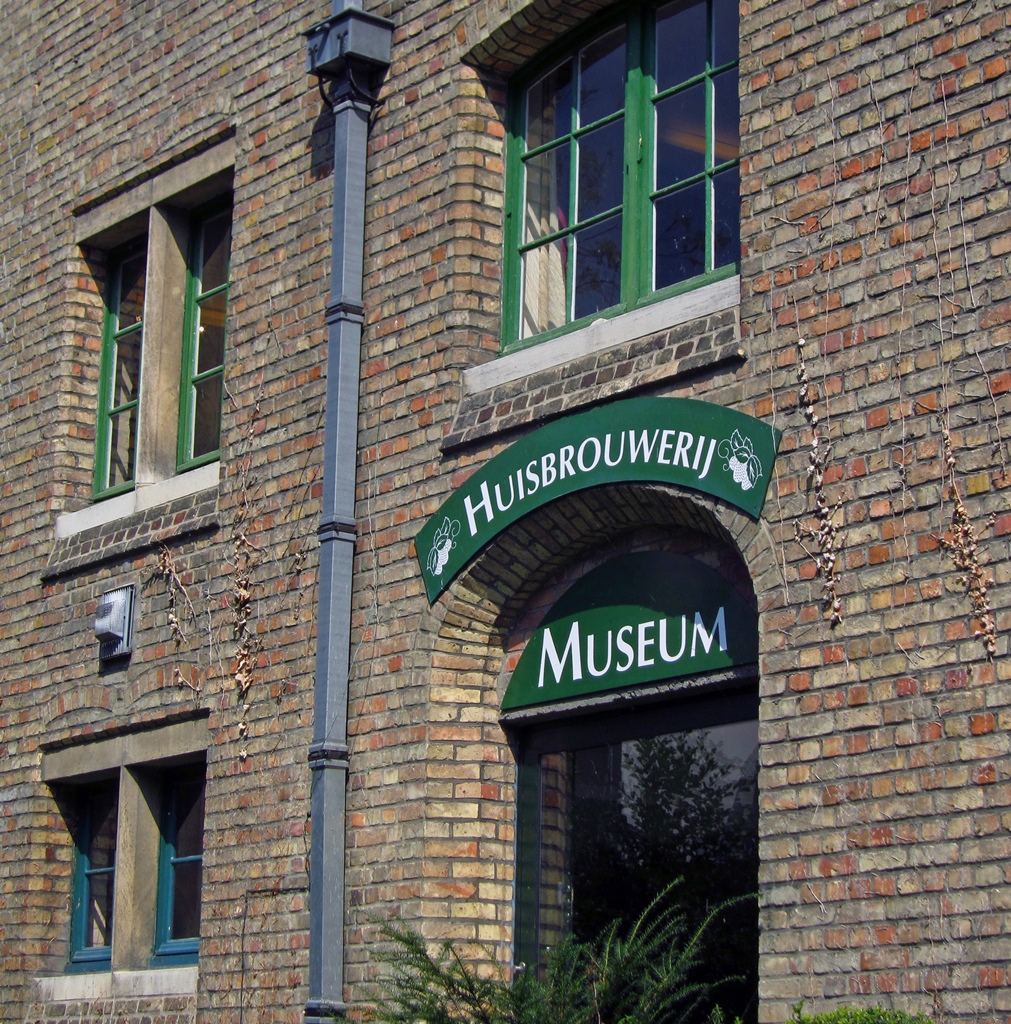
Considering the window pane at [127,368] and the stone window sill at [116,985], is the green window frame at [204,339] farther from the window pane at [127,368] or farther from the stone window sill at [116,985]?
the stone window sill at [116,985]

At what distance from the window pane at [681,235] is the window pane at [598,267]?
24 cm

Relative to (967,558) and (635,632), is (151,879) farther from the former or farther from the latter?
(967,558)

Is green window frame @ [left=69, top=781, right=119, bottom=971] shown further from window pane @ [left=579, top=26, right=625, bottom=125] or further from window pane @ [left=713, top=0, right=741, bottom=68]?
window pane @ [left=713, top=0, right=741, bottom=68]

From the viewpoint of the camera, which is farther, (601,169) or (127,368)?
(127,368)

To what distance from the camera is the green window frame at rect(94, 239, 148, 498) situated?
11297mm

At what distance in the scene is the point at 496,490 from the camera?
8.30 m

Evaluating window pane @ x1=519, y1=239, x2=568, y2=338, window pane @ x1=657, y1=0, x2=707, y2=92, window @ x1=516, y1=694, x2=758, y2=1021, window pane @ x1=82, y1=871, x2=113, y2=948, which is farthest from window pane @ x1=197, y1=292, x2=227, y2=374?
window @ x1=516, y1=694, x2=758, y2=1021

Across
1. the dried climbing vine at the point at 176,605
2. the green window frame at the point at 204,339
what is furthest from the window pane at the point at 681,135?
the dried climbing vine at the point at 176,605

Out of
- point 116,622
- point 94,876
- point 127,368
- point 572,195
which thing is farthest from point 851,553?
point 127,368

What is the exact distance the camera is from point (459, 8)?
921cm

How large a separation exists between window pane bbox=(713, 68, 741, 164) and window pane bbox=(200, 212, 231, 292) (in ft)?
12.2

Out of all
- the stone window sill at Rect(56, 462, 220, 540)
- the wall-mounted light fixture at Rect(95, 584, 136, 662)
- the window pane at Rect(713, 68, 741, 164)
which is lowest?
the wall-mounted light fixture at Rect(95, 584, 136, 662)

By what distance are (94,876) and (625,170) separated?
5.12m

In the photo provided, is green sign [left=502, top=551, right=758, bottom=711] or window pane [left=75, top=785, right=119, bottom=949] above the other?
green sign [left=502, top=551, right=758, bottom=711]
